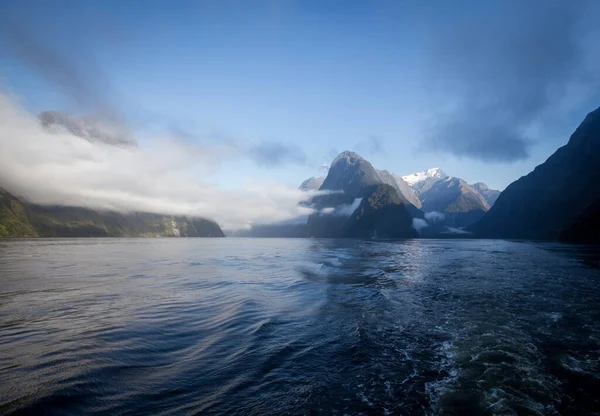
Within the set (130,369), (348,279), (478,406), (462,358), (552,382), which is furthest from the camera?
(348,279)

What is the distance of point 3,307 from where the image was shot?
20641 millimetres

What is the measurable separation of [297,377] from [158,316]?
13.0 metres

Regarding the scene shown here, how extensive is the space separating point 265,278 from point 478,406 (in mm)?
31939

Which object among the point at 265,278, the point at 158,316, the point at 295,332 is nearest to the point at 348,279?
the point at 265,278

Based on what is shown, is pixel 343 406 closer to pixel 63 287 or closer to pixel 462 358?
pixel 462 358

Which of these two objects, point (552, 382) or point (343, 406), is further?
point (552, 382)

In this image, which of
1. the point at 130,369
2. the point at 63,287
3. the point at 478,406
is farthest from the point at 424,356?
the point at 63,287

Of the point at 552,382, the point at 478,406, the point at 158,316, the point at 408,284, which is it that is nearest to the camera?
the point at 478,406

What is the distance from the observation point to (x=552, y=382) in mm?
10828

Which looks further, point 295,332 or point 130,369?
point 295,332

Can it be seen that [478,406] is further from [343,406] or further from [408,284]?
[408,284]

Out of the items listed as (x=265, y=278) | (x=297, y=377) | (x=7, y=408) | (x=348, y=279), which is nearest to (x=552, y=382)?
(x=297, y=377)

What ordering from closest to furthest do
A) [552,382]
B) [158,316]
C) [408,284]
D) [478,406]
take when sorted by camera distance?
[478,406]
[552,382]
[158,316]
[408,284]

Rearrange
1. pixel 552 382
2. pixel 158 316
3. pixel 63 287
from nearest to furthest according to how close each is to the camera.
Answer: pixel 552 382 < pixel 158 316 < pixel 63 287
